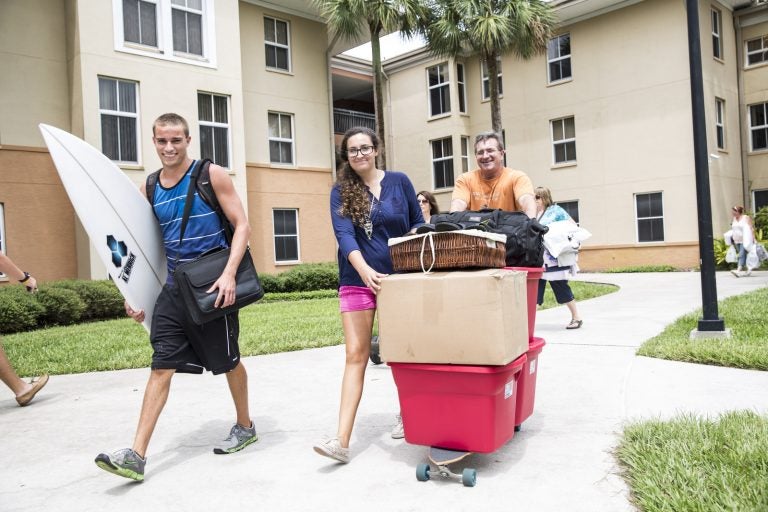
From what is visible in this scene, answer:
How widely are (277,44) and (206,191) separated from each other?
17.5m

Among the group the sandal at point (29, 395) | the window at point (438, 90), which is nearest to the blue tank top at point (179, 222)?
the sandal at point (29, 395)

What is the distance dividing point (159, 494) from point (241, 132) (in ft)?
51.3

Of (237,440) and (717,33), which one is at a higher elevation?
(717,33)

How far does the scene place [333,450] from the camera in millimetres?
3543

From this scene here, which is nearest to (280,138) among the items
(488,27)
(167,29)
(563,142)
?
(167,29)

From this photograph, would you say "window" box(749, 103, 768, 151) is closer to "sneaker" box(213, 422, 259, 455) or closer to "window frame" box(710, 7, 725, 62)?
"window frame" box(710, 7, 725, 62)

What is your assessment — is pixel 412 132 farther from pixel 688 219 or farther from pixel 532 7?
pixel 688 219

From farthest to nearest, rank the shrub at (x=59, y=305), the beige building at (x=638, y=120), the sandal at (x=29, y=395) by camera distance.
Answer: the beige building at (x=638, y=120) < the shrub at (x=59, y=305) < the sandal at (x=29, y=395)

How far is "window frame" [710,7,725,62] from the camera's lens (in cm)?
2211

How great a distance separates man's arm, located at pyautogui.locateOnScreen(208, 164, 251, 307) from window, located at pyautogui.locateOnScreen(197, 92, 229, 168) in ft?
45.5

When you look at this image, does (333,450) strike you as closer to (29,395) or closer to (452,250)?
(452,250)

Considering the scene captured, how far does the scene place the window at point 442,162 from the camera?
27.1m

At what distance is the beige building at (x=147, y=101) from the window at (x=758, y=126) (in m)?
15.4

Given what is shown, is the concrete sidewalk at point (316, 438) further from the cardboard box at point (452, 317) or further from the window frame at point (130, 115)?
the window frame at point (130, 115)
